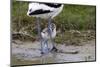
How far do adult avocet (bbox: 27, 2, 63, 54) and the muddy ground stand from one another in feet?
0.73

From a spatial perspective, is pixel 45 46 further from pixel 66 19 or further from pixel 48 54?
pixel 66 19

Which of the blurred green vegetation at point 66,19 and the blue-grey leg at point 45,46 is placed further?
the blue-grey leg at point 45,46

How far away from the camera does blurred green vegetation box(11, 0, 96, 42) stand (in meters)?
2.12

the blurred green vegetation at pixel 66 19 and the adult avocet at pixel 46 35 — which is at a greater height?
the blurred green vegetation at pixel 66 19

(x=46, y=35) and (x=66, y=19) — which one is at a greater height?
(x=66, y=19)

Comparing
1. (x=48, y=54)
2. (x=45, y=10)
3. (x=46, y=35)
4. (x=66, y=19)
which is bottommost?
(x=48, y=54)

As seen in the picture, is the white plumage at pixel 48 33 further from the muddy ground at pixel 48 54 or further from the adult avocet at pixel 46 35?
the muddy ground at pixel 48 54

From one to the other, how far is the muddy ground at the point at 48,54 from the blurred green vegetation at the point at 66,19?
145mm

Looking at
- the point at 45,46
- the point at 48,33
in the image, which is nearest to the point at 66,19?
the point at 48,33

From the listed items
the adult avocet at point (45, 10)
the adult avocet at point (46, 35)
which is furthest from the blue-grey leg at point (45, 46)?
the adult avocet at point (45, 10)

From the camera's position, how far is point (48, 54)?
7.36ft

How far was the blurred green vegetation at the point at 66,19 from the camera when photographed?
2.12 meters

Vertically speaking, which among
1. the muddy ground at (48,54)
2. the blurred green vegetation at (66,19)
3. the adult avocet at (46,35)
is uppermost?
the blurred green vegetation at (66,19)

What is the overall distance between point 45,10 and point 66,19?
0.95ft
